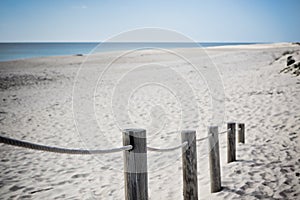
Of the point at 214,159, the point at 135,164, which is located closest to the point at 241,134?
the point at 214,159

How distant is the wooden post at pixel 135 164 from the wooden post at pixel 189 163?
0.83 meters

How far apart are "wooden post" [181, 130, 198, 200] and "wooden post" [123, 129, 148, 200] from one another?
2.71 ft

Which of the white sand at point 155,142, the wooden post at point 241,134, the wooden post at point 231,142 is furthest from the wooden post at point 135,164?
the wooden post at point 241,134

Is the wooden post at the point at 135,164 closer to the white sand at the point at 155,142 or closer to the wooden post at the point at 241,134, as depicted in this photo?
the white sand at the point at 155,142

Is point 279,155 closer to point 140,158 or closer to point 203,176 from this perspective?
point 203,176

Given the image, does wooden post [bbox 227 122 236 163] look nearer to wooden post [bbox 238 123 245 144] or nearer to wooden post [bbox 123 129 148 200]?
wooden post [bbox 238 123 245 144]

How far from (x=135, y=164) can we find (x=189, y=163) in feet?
3.14

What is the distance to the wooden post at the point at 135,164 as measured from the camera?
1617mm

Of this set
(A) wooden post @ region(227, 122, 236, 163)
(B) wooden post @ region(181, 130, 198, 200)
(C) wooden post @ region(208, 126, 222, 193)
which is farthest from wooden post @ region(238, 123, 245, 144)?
(B) wooden post @ region(181, 130, 198, 200)

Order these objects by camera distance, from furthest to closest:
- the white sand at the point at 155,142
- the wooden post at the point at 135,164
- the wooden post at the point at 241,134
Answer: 1. the wooden post at the point at 241,134
2. the white sand at the point at 155,142
3. the wooden post at the point at 135,164

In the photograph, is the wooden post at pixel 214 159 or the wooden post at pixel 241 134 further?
the wooden post at pixel 241 134

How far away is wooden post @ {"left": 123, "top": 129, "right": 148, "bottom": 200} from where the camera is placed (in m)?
1.62

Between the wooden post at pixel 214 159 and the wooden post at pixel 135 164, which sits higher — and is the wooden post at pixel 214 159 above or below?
below

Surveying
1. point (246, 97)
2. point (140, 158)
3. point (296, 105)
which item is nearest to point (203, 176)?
point (140, 158)
